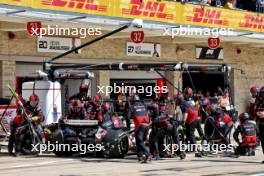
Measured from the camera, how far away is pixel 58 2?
2142cm

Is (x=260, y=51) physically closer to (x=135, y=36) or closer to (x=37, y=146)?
(x=135, y=36)

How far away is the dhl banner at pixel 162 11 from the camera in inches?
848

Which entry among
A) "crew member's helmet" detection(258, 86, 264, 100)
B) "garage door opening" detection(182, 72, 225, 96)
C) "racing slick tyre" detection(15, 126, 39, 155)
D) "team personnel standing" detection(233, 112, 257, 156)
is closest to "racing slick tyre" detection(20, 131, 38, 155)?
"racing slick tyre" detection(15, 126, 39, 155)

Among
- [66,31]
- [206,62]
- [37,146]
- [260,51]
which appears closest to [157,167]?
[37,146]

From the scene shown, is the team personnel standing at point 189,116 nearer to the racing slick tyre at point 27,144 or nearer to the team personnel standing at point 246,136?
the team personnel standing at point 246,136

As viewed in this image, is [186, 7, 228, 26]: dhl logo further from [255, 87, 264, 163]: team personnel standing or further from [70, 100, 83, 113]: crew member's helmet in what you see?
[255, 87, 264, 163]: team personnel standing

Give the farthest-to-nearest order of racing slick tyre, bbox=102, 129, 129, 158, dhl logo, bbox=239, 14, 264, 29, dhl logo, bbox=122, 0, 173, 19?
dhl logo, bbox=239, 14, 264, 29 < dhl logo, bbox=122, 0, 173, 19 < racing slick tyre, bbox=102, 129, 129, 158

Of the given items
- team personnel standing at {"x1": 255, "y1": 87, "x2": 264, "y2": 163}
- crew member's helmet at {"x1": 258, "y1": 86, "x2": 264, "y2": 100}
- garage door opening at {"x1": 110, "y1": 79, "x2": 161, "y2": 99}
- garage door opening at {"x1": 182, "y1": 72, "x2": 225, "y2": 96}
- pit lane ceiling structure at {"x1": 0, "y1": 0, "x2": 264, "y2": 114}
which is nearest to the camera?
team personnel standing at {"x1": 255, "y1": 87, "x2": 264, "y2": 163}

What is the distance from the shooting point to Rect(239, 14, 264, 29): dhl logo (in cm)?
2978

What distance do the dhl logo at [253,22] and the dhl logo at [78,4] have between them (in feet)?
29.1

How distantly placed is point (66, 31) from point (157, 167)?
1181 cm

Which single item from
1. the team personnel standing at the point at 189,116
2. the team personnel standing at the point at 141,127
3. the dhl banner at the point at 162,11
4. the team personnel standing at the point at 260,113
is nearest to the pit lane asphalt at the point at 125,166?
the team personnel standing at the point at 141,127

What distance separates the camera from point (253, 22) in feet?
99.8

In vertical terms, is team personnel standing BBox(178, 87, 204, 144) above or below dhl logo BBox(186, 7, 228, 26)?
below
